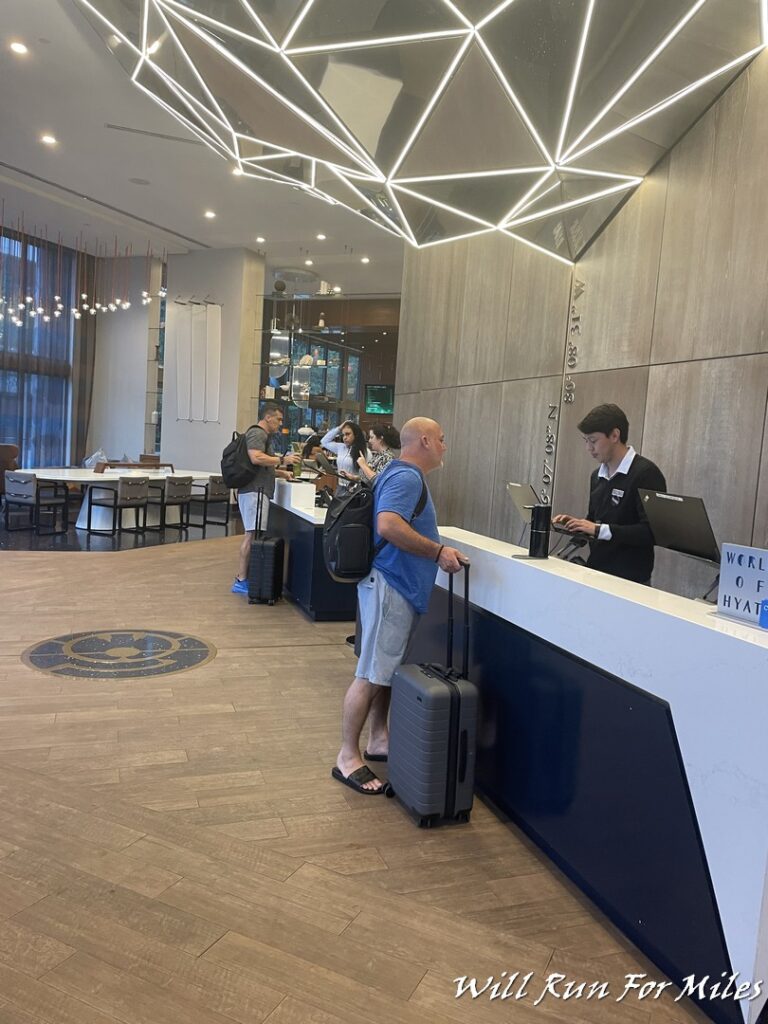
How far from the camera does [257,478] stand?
6562 millimetres

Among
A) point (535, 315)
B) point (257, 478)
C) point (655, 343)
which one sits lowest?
point (257, 478)

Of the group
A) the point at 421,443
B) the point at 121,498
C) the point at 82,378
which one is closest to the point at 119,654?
the point at 421,443

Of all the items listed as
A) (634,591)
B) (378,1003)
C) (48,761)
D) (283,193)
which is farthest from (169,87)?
(378,1003)

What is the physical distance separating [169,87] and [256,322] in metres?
8.25

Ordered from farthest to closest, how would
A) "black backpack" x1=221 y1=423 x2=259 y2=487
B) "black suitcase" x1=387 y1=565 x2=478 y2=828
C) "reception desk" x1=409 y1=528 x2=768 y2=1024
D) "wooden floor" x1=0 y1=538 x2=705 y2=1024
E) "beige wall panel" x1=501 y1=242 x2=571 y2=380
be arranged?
"black backpack" x1=221 y1=423 x2=259 y2=487, "beige wall panel" x1=501 y1=242 x2=571 y2=380, "black suitcase" x1=387 y1=565 x2=478 y2=828, "wooden floor" x1=0 y1=538 x2=705 y2=1024, "reception desk" x1=409 y1=528 x2=768 y2=1024

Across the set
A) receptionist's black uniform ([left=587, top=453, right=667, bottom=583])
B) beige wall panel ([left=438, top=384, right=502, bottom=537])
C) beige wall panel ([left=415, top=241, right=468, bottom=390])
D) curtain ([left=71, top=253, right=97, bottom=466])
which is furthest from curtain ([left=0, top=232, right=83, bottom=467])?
receptionist's black uniform ([left=587, top=453, right=667, bottom=583])

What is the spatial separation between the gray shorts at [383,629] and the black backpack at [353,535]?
9 centimetres

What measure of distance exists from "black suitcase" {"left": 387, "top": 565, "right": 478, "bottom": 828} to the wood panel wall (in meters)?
2.01

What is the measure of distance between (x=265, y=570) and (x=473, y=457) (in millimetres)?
2294

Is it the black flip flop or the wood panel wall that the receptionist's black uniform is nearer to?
the wood panel wall

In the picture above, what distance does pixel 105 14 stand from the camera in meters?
5.90

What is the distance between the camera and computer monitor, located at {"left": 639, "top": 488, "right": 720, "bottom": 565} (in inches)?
110

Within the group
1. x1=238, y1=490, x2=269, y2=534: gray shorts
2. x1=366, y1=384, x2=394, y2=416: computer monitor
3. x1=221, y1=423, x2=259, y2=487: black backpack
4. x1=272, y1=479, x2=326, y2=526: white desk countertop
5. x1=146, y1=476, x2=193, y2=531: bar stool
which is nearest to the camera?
x1=272, y1=479, x2=326, y2=526: white desk countertop

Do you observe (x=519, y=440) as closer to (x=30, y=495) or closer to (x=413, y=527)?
A: (x=413, y=527)
